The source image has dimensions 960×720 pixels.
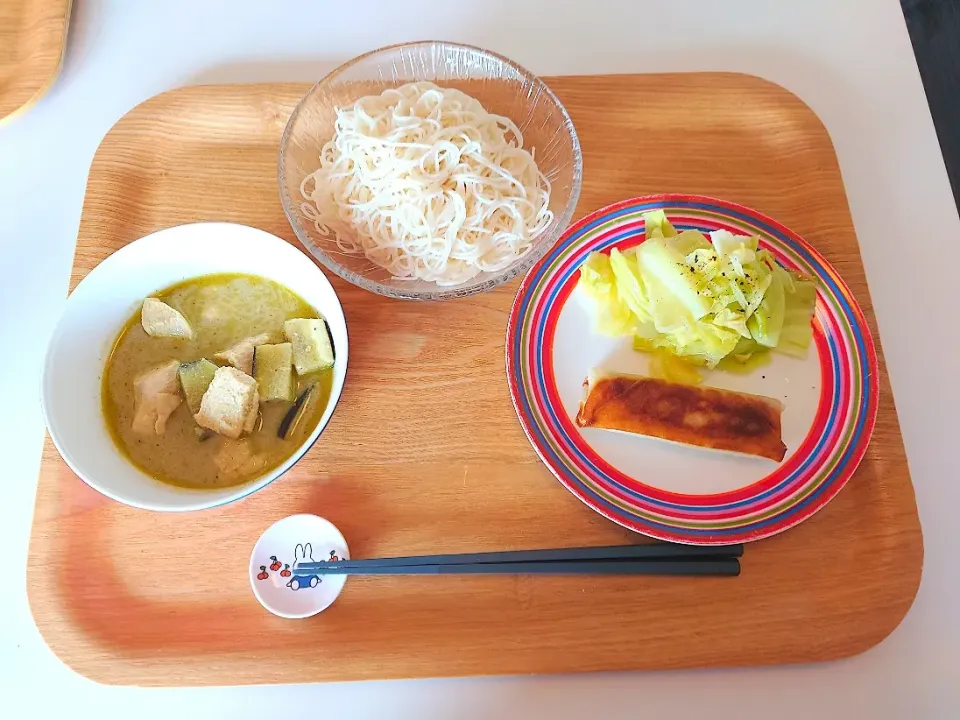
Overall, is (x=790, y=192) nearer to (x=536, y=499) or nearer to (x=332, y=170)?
(x=536, y=499)

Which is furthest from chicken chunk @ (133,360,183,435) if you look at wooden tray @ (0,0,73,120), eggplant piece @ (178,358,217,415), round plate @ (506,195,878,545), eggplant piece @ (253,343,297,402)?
wooden tray @ (0,0,73,120)

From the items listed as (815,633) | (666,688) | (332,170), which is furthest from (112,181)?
(815,633)

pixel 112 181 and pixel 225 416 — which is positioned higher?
pixel 112 181

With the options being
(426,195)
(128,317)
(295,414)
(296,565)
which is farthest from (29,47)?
(296,565)

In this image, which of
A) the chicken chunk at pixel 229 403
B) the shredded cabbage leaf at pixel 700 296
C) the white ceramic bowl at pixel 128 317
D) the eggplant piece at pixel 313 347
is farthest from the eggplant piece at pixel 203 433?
the shredded cabbage leaf at pixel 700 296

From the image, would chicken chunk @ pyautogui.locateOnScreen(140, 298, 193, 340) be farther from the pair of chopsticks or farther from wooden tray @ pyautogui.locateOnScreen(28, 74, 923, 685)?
the pair of chopsticks

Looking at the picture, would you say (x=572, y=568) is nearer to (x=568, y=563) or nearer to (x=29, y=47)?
(x=568, y=563)
